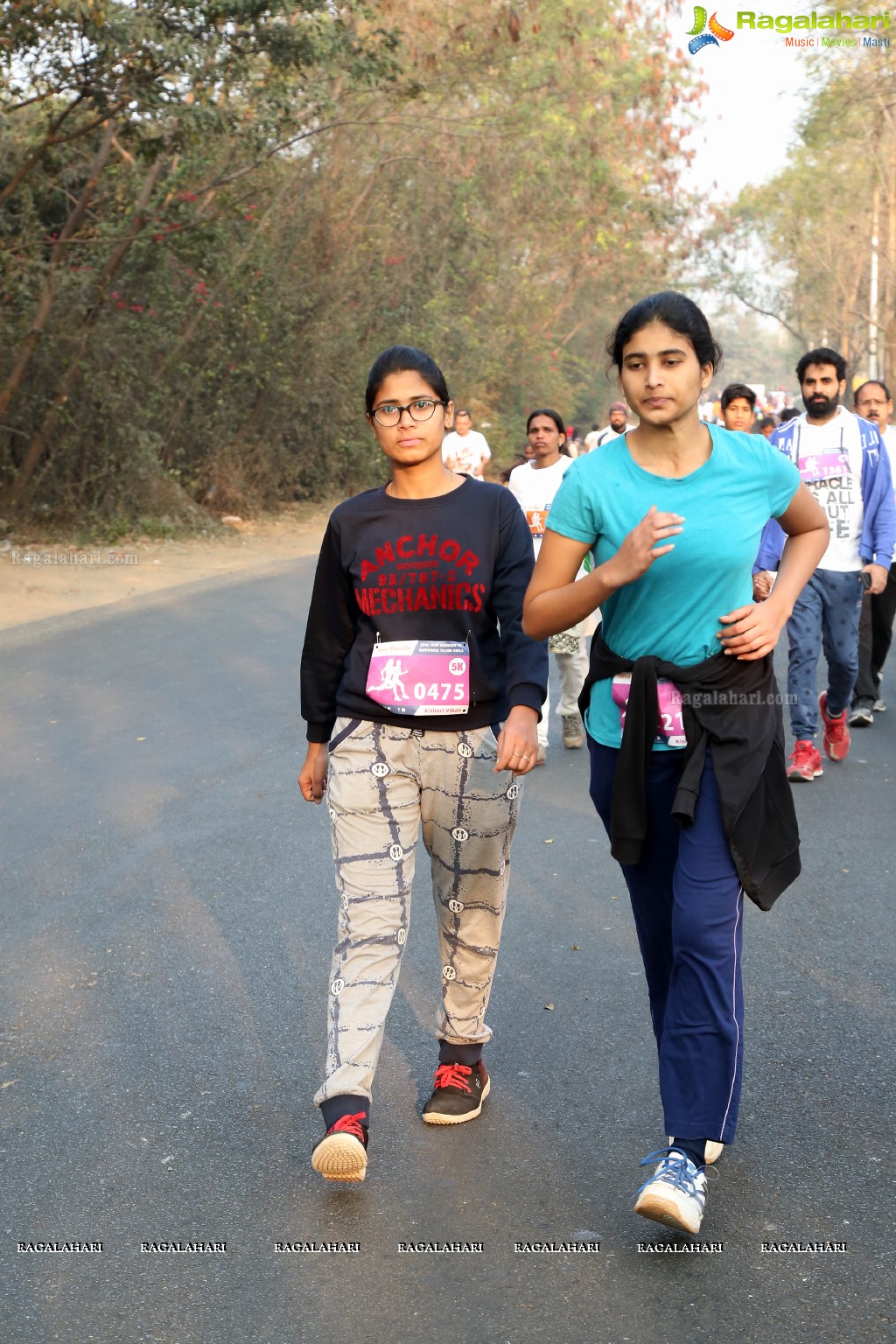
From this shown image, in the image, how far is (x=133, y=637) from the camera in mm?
12539

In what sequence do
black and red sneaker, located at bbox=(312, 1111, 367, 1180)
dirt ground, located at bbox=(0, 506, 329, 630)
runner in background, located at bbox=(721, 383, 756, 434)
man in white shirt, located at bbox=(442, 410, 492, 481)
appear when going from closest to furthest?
black and red sneaker, located at bbox=(312, 1111, 367, 1180) → runner in background, located at bbox=(721, 383, 756, 434) → dirt ground, located at bbox=(0, 506, 329, 630) → man in white shirt, located at bbox=(442, 410, 492, 481)

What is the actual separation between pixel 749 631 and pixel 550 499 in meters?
5.26

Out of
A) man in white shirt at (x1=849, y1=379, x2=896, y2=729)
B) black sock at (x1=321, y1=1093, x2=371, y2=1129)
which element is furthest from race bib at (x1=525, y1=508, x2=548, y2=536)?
black sock at (x1=321, y1=1093, x2=371, y2=1129)

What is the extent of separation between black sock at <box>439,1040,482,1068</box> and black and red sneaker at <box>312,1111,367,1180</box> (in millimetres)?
589

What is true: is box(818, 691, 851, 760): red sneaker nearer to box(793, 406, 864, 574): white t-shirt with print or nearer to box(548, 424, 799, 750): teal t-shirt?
box(793, 406, 864, 574): white t-shirt with print

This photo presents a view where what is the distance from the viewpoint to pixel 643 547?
3.03 metres

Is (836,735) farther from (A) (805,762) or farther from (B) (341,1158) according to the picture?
(B) (341,1158)

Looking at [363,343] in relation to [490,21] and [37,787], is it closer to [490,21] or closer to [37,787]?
[490,21]

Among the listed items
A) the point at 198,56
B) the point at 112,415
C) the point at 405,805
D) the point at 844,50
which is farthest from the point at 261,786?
the point at 844,50

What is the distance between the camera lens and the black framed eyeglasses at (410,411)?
3.67m

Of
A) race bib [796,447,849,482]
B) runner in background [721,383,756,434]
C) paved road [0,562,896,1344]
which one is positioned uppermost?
runner in background [721,383,756,434]

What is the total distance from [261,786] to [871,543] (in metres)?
3.24

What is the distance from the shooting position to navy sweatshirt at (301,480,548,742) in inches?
145

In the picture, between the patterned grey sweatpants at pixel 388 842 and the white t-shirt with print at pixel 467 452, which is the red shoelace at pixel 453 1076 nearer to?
the patterned grey sweatpants at pixel 388 842
